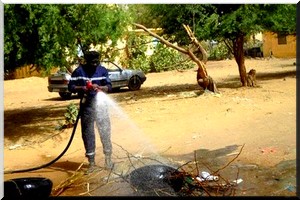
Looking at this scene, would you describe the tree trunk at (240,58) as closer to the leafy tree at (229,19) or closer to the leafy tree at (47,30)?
the leafy tree at (229,19)

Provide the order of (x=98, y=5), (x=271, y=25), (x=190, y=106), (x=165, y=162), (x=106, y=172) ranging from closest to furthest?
1. (x=106, y=172)
2. (x=165, y=162)
3. (x=98, y=5)
4. (x=190, y=106)
5. (x=271, y=25)

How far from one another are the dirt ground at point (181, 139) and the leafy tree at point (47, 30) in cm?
180

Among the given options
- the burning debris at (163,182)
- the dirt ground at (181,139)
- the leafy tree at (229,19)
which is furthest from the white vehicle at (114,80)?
the burning debris at (163,182)

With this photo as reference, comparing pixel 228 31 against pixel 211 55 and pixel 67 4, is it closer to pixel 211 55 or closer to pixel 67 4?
pixel 67 4

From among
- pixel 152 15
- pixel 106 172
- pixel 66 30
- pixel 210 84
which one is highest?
pixel 152 15

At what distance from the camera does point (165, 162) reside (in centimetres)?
607

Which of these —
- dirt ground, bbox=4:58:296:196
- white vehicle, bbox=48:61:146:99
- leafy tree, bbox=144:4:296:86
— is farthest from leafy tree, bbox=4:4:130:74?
leafy tree, bbox=144:4:296:86

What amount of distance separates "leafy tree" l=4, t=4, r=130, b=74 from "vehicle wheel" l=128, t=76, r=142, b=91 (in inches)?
264

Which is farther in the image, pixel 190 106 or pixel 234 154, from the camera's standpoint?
pixel 190 106

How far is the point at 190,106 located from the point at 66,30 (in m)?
4.32

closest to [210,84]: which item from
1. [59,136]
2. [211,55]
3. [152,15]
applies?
[152,15]

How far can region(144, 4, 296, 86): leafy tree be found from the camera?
42.1 feet

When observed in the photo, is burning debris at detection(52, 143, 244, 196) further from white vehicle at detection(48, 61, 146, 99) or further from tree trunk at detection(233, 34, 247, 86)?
tree trunk at detection(233, 34, 247, 86)

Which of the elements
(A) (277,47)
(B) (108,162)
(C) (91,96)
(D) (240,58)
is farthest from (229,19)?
(A) (277,47)
